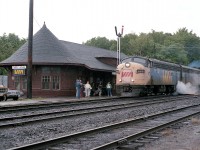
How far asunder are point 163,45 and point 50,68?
76230mm

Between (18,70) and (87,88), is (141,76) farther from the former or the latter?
(18,70)

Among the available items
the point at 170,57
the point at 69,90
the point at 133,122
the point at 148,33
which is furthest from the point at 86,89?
the point at 148,33

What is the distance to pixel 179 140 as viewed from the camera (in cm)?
1033

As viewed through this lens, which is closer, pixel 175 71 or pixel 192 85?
pixel 175 71

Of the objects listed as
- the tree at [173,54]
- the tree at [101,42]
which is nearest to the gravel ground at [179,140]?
the tree at [173,54]

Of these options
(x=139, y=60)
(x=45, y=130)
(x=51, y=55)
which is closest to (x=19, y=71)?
→ (x=51, y=55)

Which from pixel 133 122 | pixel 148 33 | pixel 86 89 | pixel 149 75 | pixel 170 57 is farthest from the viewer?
pixel 148 33

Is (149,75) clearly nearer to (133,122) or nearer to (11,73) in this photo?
(11,73)

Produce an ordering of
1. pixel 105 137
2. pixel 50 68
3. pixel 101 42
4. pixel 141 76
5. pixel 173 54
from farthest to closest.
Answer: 1. pixel 101 42
2. pixel 173 54
3. pixel 50 68
4. pixel 141 76
5. pixel 105 137

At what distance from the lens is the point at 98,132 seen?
1141 cm

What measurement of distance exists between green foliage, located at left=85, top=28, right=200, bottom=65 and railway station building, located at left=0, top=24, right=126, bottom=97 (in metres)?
43.3

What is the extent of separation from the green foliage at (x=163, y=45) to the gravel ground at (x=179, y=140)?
6681cm

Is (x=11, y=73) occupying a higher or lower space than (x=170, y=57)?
lower

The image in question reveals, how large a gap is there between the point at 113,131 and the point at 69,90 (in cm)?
2281
